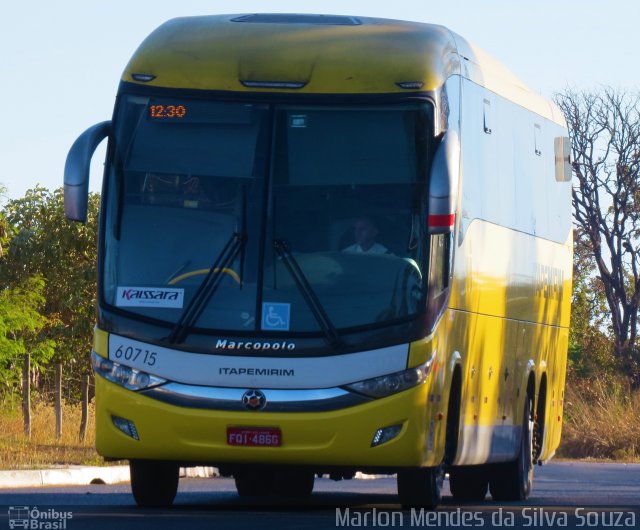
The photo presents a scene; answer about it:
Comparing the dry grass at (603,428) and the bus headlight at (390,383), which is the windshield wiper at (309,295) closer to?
the bus headlight at (390,383)

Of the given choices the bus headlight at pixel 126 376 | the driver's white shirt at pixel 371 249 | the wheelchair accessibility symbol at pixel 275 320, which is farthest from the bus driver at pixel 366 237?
the bus headlight at pixel 126 376

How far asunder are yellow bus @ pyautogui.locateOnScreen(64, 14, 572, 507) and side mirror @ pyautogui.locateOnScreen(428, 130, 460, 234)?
0.02 metres

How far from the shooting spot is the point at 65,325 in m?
32.3

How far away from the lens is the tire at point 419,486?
512 inches

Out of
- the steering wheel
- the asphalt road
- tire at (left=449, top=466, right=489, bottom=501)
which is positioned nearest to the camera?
the asphalt road

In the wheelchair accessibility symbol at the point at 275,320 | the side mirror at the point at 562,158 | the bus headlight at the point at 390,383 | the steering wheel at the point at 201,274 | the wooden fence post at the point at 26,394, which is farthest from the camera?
the wooden fence post at the point at 26,394

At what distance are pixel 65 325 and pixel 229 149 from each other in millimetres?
20343

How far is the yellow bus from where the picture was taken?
12031 mm

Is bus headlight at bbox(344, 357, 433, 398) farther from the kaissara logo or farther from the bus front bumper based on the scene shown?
the kaissara logo

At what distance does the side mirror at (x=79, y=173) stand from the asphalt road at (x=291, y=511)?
2202 millimetres

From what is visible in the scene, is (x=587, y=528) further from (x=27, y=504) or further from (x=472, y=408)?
(x=27, y=504)

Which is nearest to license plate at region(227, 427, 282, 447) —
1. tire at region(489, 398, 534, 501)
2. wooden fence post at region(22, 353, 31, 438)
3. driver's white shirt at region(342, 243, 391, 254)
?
driver's white shirt at region(342, 243, 391, 254)

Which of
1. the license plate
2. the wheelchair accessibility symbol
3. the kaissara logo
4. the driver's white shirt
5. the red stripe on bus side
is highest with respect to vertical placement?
the red stripe on bus side

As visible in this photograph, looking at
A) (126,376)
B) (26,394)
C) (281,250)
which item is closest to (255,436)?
(126,376)
